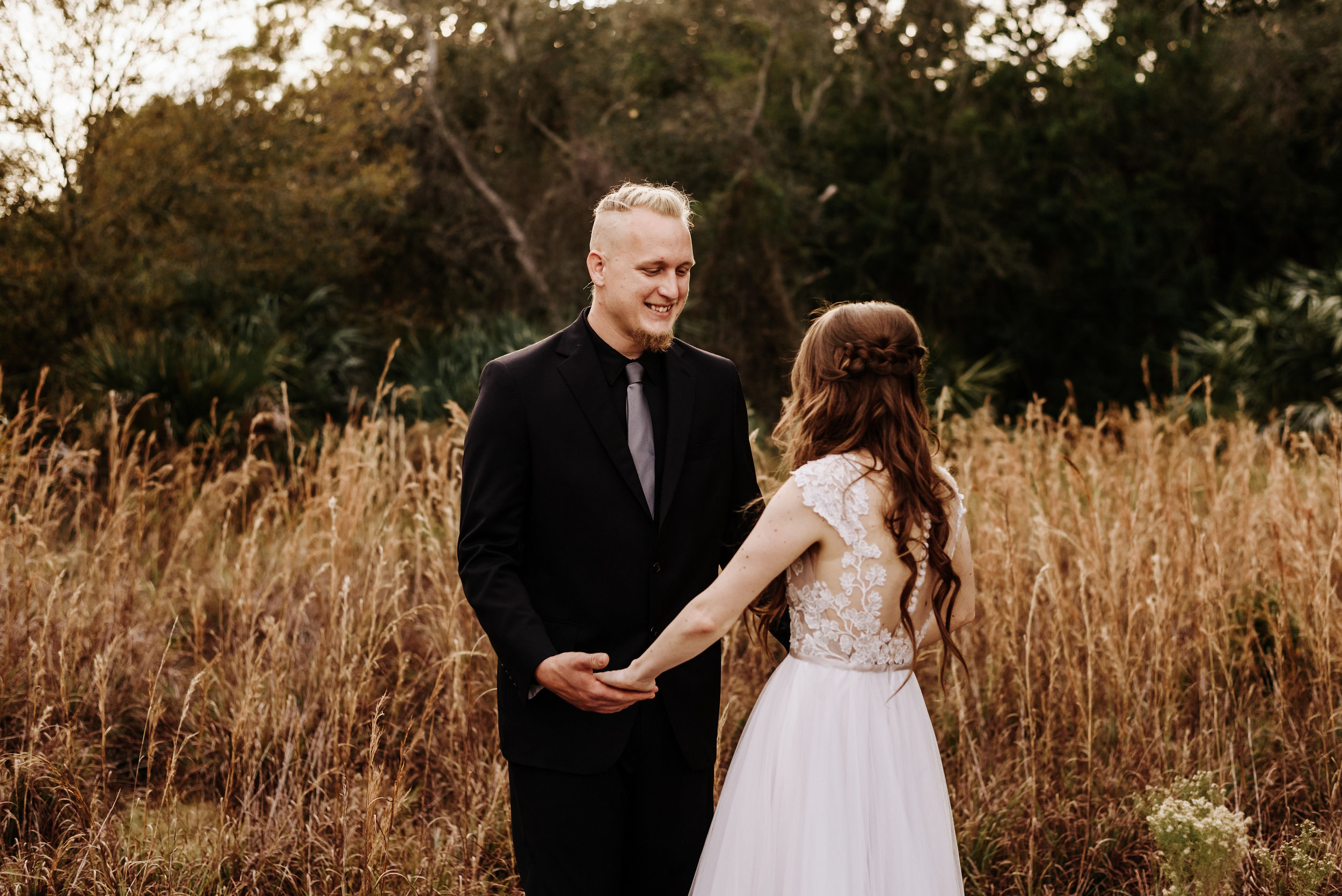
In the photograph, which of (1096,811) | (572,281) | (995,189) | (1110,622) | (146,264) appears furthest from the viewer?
(995,189)

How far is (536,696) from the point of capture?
236 centimetres

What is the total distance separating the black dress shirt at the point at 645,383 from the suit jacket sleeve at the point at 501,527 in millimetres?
233

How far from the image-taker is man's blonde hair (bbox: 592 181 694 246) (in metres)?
2.45

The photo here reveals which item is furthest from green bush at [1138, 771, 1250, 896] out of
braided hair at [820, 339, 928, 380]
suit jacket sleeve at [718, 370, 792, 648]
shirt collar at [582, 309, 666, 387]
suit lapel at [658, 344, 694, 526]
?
shirt collar at [582, 309, 666, 387]

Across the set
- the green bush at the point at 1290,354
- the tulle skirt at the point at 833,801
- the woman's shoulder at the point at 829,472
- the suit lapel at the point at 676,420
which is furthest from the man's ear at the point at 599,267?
the green bush at the point at 1290,354

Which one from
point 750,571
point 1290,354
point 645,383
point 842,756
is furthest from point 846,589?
point 1290,354

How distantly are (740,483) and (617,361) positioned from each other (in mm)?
438

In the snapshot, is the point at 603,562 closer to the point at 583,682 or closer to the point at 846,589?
the point at 583,682

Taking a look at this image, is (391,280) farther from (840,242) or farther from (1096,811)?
(1096,811)

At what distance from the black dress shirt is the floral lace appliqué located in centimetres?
42

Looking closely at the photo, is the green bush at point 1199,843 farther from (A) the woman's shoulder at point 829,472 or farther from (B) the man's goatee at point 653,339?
(B) the man's goatee at point 653,339

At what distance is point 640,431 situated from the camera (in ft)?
8.33

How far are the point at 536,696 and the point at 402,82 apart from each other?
1465 cm

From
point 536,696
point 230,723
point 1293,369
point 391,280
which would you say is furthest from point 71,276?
point 1293,369
